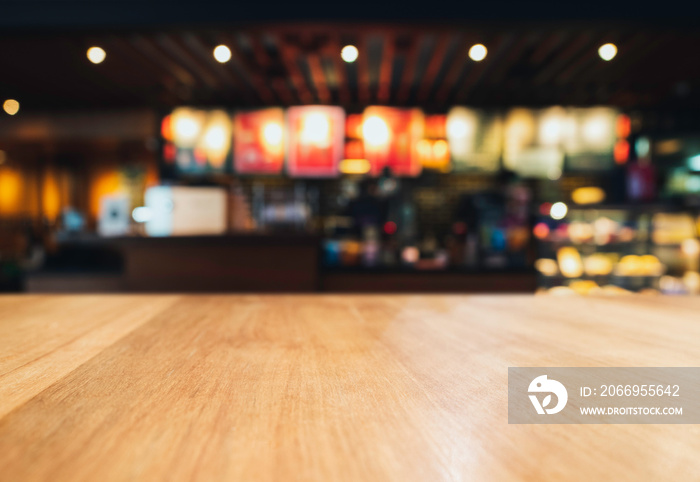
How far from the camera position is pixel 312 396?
520 millimetres

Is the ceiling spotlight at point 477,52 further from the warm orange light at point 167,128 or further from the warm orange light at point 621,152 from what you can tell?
the warm orange light at point 167,128

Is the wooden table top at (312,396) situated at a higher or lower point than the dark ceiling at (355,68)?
lower

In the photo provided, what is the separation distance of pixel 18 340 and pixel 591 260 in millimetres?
5783

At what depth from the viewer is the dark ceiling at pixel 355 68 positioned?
370 centimetres

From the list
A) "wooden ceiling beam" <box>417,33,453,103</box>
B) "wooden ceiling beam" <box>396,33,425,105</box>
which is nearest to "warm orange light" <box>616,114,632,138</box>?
"wooden ceiling beam" <box>417,33,453,103</box>

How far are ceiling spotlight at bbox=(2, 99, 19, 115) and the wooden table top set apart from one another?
714 cm

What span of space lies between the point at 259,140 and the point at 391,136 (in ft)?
5.50

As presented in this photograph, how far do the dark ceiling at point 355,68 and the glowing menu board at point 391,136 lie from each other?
244 mm

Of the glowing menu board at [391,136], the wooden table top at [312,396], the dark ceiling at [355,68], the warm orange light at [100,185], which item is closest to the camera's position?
the wooden table top at [312,396]

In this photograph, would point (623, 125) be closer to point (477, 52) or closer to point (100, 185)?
point (477, 52)

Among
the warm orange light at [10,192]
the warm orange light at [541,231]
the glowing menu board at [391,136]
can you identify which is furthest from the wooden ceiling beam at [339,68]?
the warm orange light at [10,192]

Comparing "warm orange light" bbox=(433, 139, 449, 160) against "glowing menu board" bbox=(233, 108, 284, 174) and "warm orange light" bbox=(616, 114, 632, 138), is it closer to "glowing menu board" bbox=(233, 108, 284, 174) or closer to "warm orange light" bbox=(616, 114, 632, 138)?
"glowing menu board" bbox=(233, 108, 284, 174)

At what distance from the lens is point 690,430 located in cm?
44

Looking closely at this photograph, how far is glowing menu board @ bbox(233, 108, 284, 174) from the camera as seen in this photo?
5.50 meters
